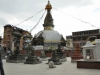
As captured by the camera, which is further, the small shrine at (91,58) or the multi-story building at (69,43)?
the multi-story building at (69,43)

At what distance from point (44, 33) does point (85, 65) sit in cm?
3078

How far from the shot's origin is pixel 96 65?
11031 mm

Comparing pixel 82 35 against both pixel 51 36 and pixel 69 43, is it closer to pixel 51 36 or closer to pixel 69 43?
pixel 69 43

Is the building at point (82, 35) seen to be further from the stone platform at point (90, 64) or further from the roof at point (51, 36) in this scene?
the stone platform at point (90, 64)

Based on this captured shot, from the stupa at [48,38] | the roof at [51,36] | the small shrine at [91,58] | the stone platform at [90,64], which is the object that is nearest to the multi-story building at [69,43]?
the stupa at [48,38]

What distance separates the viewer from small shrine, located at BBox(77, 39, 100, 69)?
438 inches

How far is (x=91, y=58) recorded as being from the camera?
11789mm

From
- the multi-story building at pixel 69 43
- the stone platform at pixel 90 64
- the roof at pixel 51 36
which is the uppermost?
the roof at pixel 51 36

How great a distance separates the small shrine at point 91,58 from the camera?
438 inches

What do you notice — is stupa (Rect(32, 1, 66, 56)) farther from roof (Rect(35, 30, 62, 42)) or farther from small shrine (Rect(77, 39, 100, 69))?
small shrine (Rect(77, 39, 100, 69))

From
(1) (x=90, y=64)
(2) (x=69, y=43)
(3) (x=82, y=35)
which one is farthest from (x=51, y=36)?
(1) (x=90, y=64)

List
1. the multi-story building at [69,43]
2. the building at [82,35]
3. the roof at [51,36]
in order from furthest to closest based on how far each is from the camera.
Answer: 1. the building at [82,35]
2. the multi-story building at [69,43]
3. the roof at [51,36]

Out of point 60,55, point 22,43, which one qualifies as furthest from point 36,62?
point 22,43

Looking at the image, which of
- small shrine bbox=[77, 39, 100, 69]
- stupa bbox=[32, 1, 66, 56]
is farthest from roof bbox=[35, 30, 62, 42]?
small shrine bbox=[77, 39, 100, 69]
